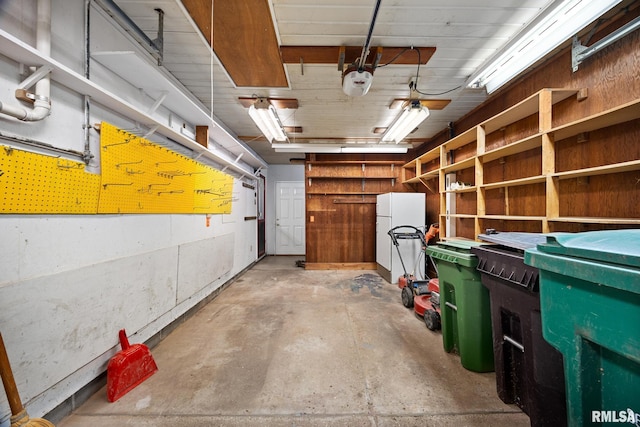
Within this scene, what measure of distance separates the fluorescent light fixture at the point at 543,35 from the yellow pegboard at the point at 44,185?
10.4 ft

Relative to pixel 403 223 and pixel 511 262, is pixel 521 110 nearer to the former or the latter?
pixel 511 262

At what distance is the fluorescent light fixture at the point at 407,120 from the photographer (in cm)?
263

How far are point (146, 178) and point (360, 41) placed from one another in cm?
221

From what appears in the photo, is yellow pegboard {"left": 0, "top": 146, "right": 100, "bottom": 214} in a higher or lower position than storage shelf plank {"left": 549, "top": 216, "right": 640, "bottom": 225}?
higher

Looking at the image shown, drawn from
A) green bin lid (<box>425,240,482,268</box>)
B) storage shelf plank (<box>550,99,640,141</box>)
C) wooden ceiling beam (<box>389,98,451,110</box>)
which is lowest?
green bin lid (<box>425,240,482,268</box>)

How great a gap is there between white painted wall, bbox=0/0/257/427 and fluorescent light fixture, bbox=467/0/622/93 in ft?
10.0

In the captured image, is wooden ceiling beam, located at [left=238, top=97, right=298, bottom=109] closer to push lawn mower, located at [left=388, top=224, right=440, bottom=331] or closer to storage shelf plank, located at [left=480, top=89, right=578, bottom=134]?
storage shelf plank, located at [left=480, top=89, right=578, bottom=134]

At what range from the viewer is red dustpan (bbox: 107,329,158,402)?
1.47 meters

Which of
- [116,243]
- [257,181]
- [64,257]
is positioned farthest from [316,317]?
[257,181]

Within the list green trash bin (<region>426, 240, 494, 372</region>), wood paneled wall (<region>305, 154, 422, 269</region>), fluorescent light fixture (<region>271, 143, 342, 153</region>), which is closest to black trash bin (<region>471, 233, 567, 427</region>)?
green trash bin (<region>426, 240, 494, 372</region>)

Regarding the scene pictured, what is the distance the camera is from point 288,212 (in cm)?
647

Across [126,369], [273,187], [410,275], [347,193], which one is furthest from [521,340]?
[273,187]

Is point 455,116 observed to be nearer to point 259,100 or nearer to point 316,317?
point 259,100

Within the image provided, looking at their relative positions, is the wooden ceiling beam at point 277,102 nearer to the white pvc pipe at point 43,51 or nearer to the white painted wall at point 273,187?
the white pvc pipe at point 43,51
